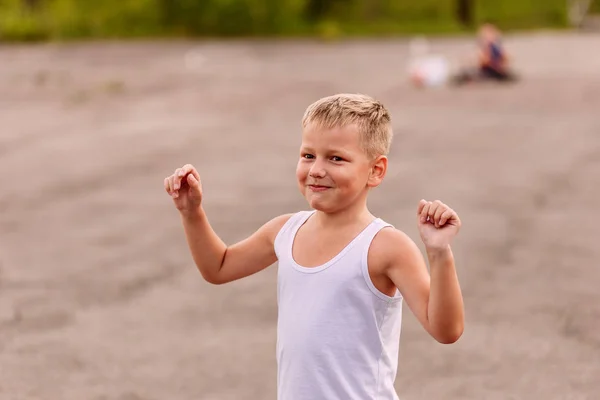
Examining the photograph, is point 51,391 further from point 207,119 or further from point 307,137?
point 207,119

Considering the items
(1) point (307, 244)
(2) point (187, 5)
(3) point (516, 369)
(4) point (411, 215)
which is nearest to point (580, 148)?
(4) point (411, 215)

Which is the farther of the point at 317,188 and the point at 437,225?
the point at 317,188

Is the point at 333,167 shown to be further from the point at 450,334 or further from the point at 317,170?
the point at 450,334

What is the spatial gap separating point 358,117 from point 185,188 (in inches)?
26.4

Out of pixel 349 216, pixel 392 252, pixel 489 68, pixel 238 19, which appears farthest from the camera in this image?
pixel 238 19

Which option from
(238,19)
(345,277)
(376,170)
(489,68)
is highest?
(376,170)

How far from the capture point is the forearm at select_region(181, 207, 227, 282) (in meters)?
3.27

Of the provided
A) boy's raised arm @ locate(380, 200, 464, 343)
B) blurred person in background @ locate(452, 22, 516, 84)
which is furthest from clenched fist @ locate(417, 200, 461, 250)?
blurred person in background @ locate(452, 22, 516, 84)

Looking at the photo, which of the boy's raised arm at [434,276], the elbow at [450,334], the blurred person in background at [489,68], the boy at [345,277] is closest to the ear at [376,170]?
the boy at [345,277]

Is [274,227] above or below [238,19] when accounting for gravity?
above

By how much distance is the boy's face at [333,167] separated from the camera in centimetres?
285

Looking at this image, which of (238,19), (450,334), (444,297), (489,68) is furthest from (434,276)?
(238,19)

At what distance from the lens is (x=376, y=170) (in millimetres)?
2971

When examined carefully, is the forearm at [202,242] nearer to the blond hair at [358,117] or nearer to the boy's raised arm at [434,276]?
the blond hair at [358,117]
